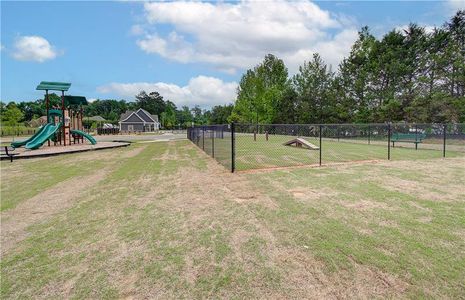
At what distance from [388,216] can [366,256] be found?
1.72 metres

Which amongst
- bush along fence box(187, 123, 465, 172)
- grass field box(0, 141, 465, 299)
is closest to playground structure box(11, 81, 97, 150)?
bush along fence box(187, 123, 465, 172)

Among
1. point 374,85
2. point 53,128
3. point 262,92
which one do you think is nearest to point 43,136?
point 53,128

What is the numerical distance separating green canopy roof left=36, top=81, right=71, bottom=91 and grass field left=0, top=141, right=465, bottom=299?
15.8 meters

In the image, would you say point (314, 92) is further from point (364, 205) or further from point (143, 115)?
point (143, 115)

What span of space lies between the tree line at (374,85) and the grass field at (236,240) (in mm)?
26367

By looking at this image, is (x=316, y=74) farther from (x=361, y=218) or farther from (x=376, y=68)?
(x=361, y=218)

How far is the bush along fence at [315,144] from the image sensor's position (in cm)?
1149

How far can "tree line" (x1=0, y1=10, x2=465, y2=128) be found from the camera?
28.3 metres

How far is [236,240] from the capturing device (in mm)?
3768

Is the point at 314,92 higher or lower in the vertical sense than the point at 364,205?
higher

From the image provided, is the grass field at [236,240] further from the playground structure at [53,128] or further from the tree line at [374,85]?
the tree line at [374,85]

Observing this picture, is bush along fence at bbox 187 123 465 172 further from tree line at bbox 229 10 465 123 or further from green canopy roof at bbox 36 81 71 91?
green canopy roof at bbox 36 81 71 91

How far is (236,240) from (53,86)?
2177cm

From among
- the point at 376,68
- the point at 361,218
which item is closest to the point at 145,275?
the point at 361,218
